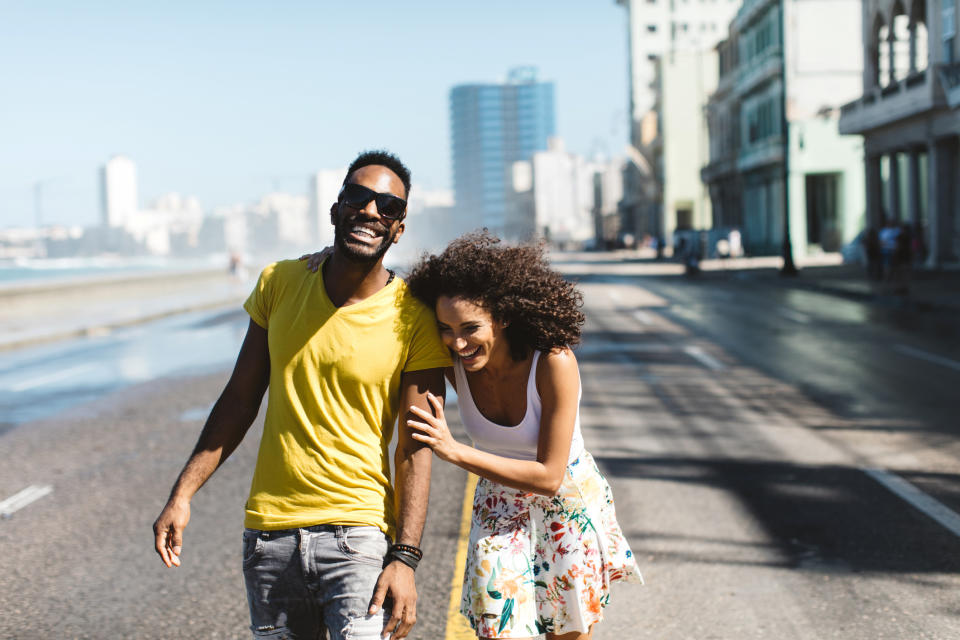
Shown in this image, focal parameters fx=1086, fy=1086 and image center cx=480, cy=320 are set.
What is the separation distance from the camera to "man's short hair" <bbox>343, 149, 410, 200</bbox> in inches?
126

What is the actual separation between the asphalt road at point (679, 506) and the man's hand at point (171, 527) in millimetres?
1658

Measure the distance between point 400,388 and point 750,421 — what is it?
24.5 feet

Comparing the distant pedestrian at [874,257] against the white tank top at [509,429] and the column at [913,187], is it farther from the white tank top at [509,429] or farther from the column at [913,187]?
the white tank top at [509,429]

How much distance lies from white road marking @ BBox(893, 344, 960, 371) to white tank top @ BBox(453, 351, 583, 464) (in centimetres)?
1153

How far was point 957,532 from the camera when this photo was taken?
625 cm

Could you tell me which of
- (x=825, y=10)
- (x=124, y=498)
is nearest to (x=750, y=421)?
(x=124, y=498)

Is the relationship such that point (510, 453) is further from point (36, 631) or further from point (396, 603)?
point (36, 631)

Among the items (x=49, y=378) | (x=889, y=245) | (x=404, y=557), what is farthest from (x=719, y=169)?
(x=404, y=557)

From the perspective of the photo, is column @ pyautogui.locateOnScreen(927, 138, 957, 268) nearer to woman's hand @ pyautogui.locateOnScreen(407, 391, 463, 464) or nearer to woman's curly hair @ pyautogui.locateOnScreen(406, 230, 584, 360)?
woman's curly hair @ pyautogui.locateOnScreen(406, 230, 584, 360)

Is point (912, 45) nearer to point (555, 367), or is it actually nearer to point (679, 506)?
point (679, 506)

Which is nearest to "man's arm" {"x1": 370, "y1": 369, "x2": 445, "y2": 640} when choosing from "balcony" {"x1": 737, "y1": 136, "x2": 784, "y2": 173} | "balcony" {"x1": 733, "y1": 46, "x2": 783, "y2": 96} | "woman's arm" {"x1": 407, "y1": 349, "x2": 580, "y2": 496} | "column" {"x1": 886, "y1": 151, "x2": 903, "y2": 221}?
"woman's arm" {"x1": 407, "y1": 349, "x2": 580, "y2": 496}

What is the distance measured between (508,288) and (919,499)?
488cm

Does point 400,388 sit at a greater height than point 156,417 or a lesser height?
greater

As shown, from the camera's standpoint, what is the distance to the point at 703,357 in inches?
599
